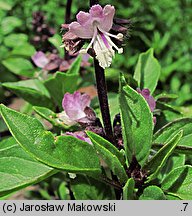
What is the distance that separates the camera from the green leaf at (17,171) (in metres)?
1.06

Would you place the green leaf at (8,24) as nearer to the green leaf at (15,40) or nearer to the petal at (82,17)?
the green leaf at (15,40)

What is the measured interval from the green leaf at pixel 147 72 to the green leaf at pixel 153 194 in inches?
14.8

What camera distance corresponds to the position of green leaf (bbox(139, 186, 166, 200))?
1.08 m

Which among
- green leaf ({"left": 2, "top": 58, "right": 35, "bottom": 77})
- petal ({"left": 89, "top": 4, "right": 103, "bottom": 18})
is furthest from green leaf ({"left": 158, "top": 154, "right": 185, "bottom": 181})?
green leaf ({"left": 2, "top": 58, "right": 35, "bottom": 77})

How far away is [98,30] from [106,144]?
233 mm

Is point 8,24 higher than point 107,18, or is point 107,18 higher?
point 107,18

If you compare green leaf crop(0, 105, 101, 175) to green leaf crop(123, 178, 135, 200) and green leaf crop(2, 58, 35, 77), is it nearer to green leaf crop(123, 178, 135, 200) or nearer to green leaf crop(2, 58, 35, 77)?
green leaf crop(123, 178, 135, 200)

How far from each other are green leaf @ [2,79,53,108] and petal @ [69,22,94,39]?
1.31 feet

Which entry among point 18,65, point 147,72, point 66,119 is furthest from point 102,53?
point 18,65

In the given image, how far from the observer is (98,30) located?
1.10 metres

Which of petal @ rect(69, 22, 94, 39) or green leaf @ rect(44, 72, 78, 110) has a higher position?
petal @ rect(69, 22, 94, 39)

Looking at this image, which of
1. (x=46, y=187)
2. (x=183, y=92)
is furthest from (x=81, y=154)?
(x=183, y=92)

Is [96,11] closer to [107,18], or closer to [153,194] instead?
[107,18]
